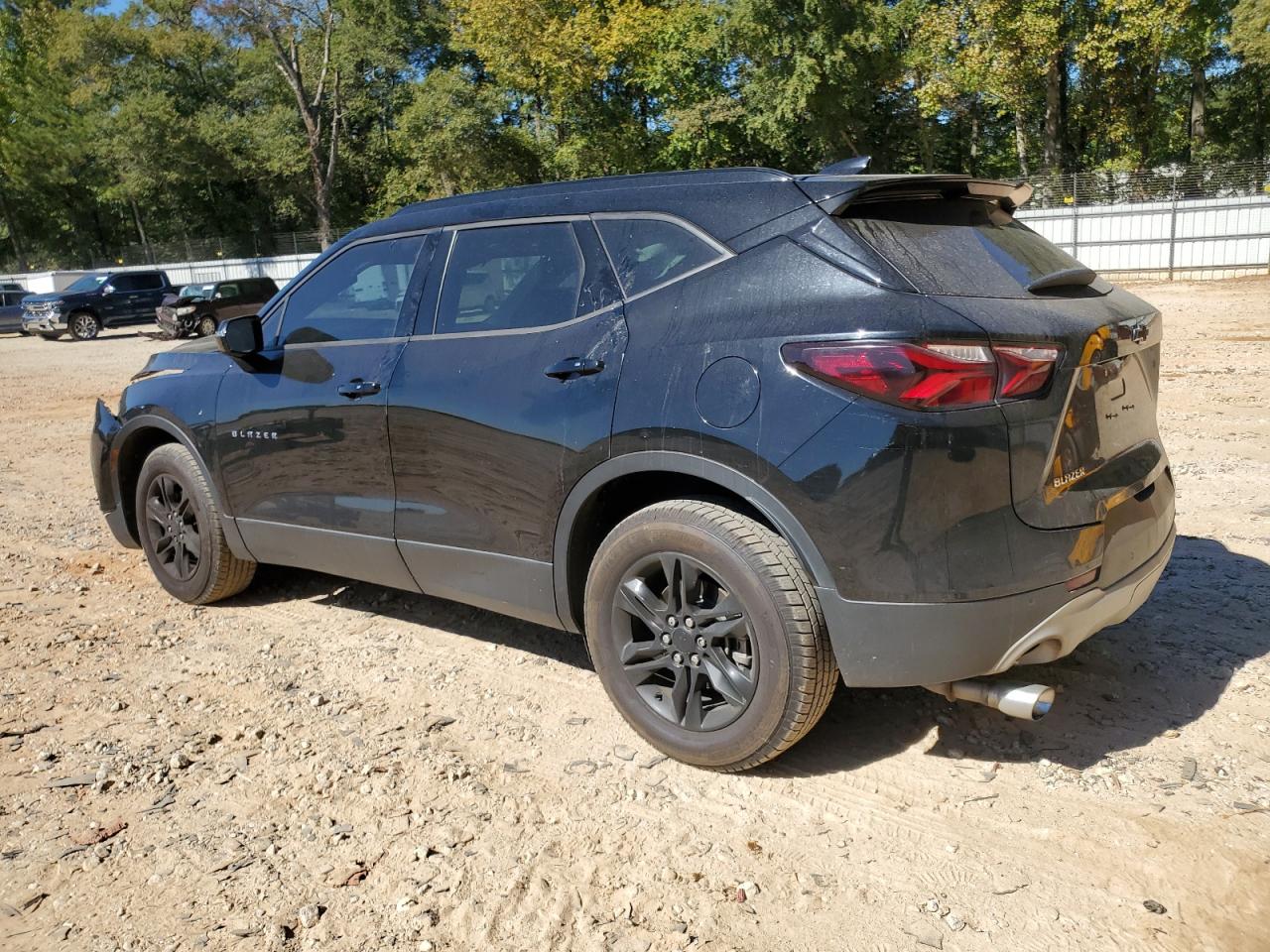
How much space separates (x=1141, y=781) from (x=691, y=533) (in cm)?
155

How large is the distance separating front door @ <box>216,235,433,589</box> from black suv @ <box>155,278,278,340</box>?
2166 cm

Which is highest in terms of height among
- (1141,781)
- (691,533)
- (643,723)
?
(691,533)

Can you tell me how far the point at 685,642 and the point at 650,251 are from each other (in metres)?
1.26

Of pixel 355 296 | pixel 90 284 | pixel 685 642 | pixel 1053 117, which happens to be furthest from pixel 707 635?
pixel 1053 117

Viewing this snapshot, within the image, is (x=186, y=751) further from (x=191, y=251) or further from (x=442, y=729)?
(x=191, y=251)

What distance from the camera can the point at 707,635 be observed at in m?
3.25

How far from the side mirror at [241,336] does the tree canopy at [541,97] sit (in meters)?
32.4

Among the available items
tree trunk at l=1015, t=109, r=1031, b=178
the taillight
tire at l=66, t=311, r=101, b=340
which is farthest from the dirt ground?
tree trunk at l=1015, t=109, r=1031, b=178

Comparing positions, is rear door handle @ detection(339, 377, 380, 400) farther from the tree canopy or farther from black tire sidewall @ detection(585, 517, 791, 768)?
the tree canopy

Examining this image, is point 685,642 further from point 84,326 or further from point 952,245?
point 84,326

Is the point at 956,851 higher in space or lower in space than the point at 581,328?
lower

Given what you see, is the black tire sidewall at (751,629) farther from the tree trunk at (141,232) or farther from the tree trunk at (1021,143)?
the tree trunk at (141,232)

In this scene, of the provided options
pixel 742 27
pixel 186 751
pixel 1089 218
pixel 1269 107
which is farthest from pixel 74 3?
pixel 186 751

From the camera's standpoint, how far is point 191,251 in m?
48.2
